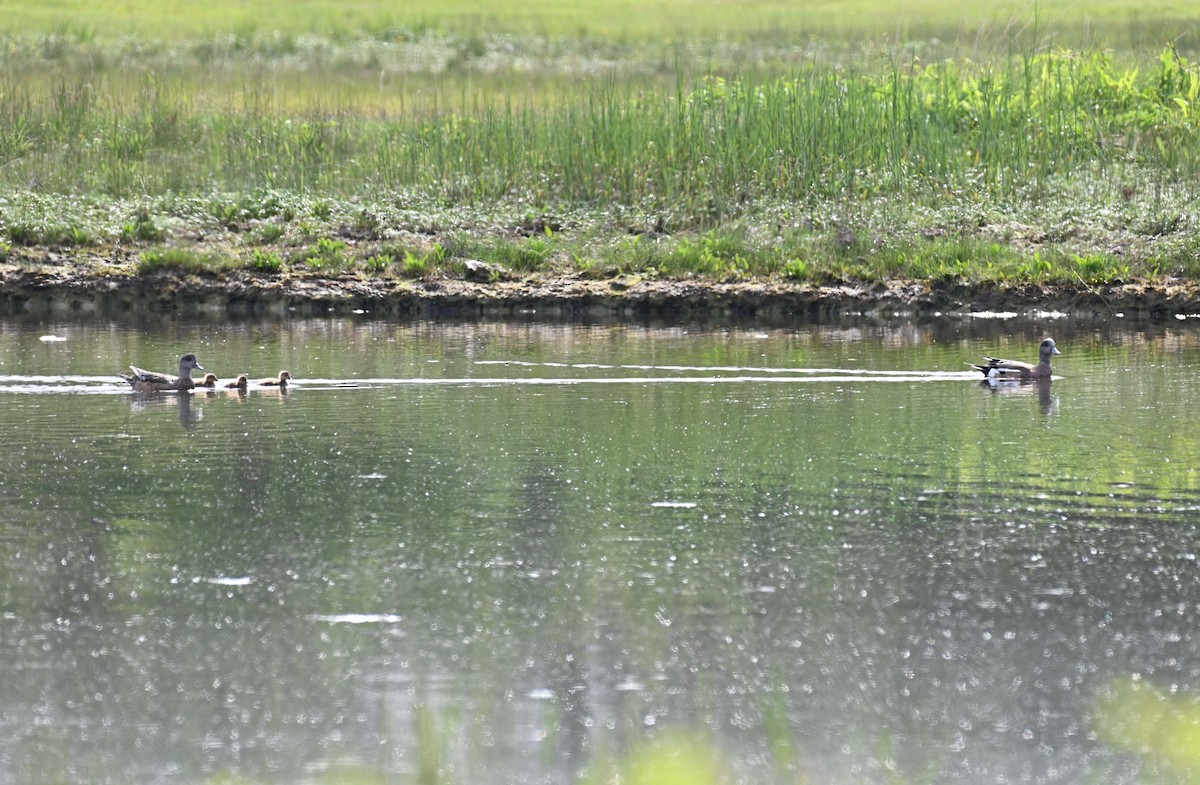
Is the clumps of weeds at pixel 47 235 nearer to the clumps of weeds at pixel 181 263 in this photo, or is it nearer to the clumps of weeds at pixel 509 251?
the clumps of weeds at pixel 181 263

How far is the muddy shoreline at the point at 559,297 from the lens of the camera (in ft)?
78.5

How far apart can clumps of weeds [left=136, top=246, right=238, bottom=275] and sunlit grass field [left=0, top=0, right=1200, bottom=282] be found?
0.06 metres

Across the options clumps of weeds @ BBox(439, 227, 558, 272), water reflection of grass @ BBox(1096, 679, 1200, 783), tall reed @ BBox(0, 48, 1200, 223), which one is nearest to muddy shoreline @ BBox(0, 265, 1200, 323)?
clumps of weeds @ BBox(439, 227, 558, 272)

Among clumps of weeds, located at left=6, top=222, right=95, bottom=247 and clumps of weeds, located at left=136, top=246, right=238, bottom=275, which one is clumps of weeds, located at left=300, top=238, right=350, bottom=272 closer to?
clumps of weeds, located at left=136, top=246, right=238, bottom=275

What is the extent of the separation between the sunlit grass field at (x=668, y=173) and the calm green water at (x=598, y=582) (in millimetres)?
8365

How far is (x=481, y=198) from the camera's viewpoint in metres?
26.8

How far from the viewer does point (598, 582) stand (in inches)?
374

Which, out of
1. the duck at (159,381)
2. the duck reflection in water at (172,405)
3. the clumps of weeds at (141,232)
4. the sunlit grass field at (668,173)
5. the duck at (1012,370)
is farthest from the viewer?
the clumps of weeds at (141,232)

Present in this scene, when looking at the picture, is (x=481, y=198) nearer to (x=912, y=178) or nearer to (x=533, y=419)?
(x=912, y=178)

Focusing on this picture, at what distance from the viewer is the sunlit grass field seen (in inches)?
984

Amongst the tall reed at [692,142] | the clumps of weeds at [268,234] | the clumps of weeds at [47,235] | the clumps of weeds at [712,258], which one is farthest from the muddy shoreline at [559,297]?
the tall reed at [692,142]

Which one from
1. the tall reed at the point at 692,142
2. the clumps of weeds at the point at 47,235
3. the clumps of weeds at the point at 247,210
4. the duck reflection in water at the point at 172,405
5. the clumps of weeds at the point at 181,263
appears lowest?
the duck reflection in water at the point at 172,405

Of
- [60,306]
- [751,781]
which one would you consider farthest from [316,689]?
[60,306]

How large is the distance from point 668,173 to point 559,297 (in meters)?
3.07
